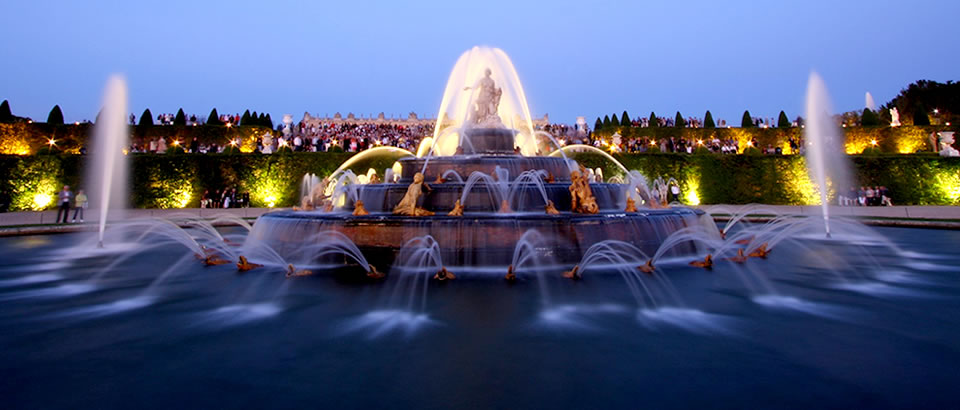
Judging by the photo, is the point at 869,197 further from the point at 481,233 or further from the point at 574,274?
the point at 481,233

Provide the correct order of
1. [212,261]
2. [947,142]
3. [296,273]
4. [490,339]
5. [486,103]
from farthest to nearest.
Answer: [947,142]
[486,103]
[212,261]
[296,273]
[490,339]

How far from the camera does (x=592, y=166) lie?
102ft

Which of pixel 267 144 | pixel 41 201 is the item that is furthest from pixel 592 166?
pixel 41 201

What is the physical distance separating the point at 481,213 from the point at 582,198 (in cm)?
222

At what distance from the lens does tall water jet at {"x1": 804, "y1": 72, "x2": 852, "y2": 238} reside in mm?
16298

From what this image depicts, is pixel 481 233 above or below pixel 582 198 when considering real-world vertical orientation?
below

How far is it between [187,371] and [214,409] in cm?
99

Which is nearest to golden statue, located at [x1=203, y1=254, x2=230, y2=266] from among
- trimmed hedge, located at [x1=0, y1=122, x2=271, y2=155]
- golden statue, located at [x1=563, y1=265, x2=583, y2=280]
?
golden statue, located at [x1=563, y1=265, x2=583, y2=280]

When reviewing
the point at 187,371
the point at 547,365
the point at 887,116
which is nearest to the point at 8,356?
the point at 187,371

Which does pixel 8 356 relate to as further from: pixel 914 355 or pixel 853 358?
pixel 914 355

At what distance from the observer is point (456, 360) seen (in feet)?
16.0

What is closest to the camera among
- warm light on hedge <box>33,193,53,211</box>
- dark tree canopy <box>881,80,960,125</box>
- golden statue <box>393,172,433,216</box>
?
golden statue <box>393,172,433,216</box>

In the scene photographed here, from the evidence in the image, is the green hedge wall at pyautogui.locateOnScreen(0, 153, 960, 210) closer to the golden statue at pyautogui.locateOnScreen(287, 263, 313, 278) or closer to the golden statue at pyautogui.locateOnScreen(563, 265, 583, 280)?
the golden statue at pyautogui.locateOnScreen(287, 263, 313, 278)

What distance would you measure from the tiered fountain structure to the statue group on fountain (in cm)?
104
